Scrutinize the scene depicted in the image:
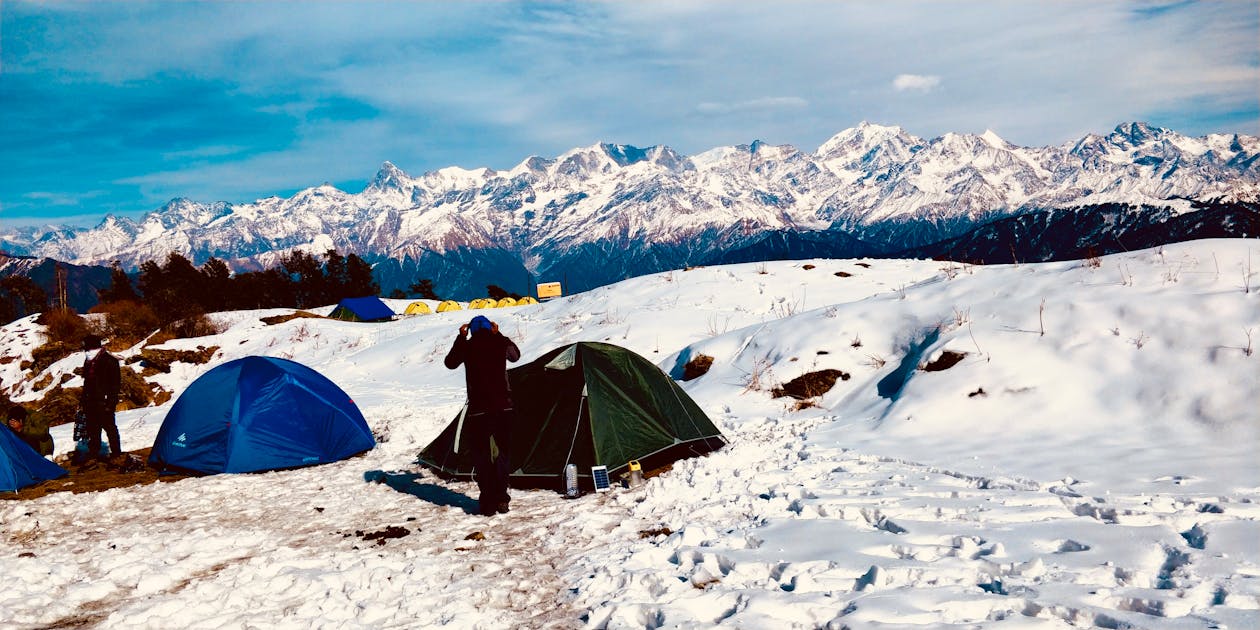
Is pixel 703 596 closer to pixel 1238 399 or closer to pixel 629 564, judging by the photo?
pixel 629 564

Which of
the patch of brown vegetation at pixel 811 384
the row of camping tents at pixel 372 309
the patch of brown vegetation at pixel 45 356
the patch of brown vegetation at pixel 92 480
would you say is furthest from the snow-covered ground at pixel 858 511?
the row of camping tents at pixel 372 309

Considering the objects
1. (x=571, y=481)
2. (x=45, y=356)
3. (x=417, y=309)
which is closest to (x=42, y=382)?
(x=45, y=356)

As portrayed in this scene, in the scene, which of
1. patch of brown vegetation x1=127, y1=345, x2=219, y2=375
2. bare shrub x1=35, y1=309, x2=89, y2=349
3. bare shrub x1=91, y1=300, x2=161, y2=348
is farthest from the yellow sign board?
bare shrub x1=35, y1=309, x2=89, y2=349

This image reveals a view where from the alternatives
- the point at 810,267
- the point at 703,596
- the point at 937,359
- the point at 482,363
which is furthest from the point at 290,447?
the point at 810,267

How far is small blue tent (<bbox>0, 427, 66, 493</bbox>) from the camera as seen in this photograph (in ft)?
37.3

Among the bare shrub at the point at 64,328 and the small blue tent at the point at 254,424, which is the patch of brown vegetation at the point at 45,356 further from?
the small blue tent at the point at 254,424

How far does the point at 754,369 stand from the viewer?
600 inches

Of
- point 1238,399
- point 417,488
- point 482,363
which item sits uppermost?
point 482,363

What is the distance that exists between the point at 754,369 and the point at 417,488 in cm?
769

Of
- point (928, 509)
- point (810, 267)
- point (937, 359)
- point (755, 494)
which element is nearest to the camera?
point (928, 509)

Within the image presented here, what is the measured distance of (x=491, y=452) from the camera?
918 cm

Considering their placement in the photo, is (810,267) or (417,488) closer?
(417,488)

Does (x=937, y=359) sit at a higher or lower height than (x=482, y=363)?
lower

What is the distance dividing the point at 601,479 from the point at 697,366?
7686mm
